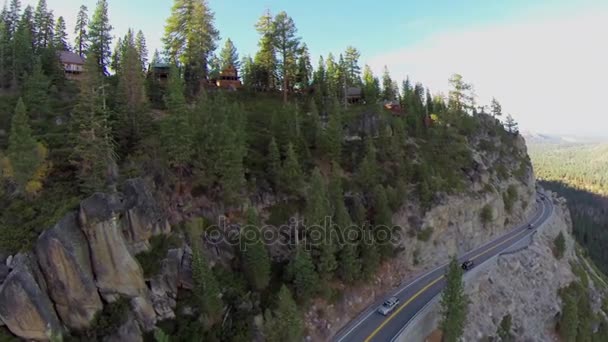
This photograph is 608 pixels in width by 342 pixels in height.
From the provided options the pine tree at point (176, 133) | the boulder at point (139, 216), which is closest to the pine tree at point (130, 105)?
the pine tree at point (176, 133)

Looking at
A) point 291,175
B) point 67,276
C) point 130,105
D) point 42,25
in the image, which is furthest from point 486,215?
point 42,25

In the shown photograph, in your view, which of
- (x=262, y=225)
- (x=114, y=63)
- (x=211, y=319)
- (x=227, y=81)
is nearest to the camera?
(x=211, y=319)

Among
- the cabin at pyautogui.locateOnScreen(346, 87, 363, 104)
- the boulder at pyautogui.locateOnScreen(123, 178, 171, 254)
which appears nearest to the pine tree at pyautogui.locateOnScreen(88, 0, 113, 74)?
the boulder at pyautogui.locateOnScreen(123, 178, 171, 254)

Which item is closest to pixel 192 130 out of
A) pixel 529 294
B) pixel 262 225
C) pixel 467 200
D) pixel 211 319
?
pixel 262 225

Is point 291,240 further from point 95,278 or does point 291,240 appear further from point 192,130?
point 95,278

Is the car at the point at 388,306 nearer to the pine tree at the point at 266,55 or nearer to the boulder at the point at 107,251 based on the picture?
the boulder at the point at 107,251

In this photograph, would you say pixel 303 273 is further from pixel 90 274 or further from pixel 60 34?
pixel 60 34

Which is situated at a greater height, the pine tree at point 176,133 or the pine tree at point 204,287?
the pine tree at point 176,133
